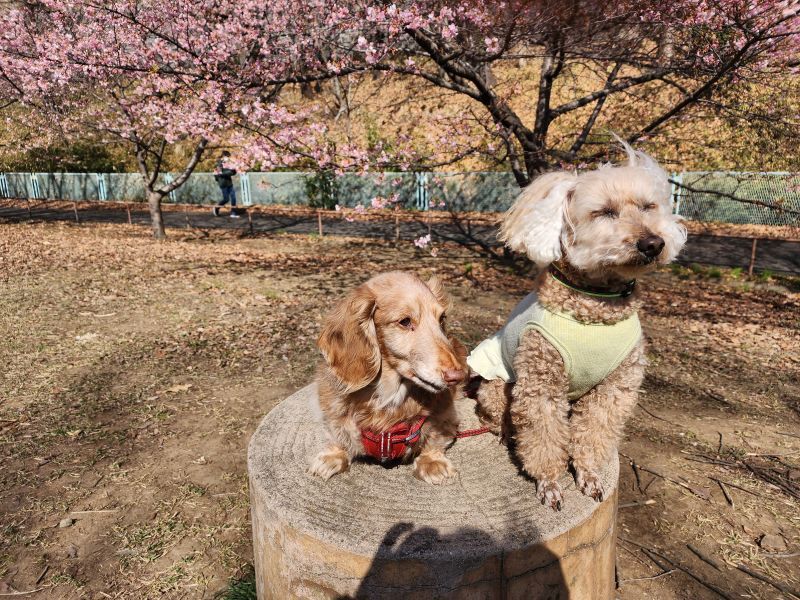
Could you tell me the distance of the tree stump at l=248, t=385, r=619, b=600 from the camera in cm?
196

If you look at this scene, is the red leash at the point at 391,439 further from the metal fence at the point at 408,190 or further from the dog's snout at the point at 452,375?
the metal fence at the point at 408,190

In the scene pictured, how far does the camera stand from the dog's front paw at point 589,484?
2.33 meters

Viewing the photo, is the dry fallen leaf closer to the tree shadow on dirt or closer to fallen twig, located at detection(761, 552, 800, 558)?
the tree shadow on dirt

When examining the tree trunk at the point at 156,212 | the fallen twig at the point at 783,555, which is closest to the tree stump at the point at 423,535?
the fallen twig at the point at 783,555

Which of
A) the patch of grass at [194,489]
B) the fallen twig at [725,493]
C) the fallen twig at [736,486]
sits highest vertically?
the patch of grass at [194,489]

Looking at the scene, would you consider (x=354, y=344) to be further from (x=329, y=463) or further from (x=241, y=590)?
(x=241, y=590)

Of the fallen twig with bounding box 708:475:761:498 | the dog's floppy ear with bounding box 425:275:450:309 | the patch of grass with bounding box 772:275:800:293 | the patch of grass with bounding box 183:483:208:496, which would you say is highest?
the dog's floppy ear with bounding box 425:275:450:309

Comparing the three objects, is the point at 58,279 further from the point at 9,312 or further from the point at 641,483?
the point at 641,483

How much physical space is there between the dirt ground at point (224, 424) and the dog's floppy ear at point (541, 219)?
200 cm

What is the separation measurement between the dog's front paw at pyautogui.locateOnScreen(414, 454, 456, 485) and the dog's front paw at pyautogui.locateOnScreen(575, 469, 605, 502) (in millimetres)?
611

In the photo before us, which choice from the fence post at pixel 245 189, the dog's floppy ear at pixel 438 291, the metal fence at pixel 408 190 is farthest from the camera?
the fence post at pixel 245 189

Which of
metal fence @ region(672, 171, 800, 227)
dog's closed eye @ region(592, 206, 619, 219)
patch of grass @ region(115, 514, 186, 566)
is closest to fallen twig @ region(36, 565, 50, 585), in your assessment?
patch of grass @ region(115, 514, 186, 566)

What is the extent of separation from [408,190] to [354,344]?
16.8 m

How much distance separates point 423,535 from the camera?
6.77 ft
